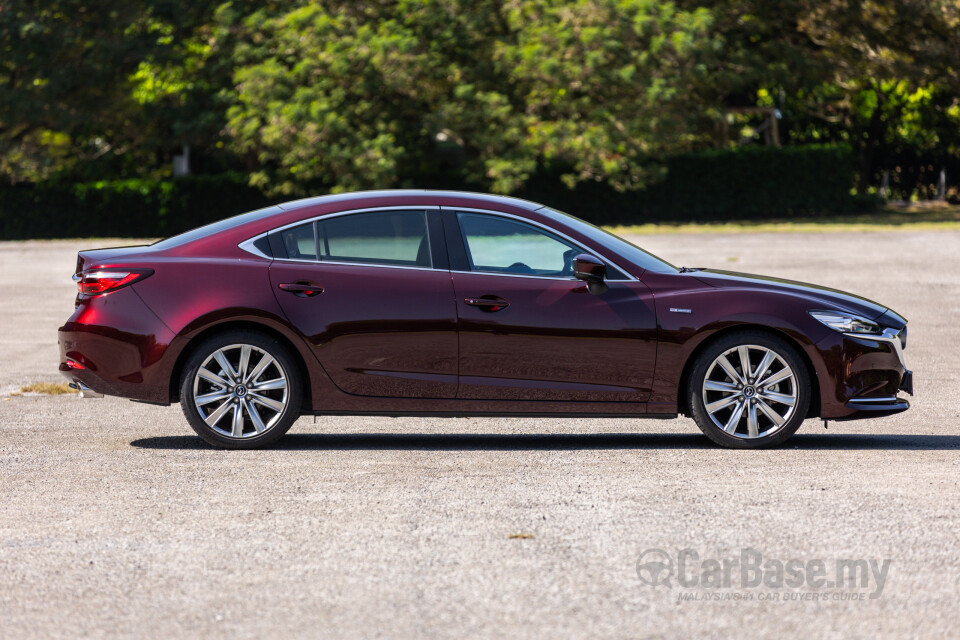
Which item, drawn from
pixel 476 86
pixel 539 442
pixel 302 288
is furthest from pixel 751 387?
pixel 476 86

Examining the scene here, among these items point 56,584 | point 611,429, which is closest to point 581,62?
point 611,429

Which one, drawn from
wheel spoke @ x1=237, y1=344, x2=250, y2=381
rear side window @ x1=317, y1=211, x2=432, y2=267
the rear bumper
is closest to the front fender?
rear side window @ x1=317, y1=211, x2=432, y2=267

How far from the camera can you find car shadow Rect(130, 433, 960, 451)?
7914 millimetres

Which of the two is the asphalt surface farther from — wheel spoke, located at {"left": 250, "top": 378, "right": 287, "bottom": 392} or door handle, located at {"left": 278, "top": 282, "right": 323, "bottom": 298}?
door handle, located at {"left": 278, "top": 282, "right": 323, "bottom": 298}

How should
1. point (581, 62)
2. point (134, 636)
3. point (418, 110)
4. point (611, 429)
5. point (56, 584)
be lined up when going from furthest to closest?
point (418, 110), point (581, 62), point (611, 429), point (56, 584), point (134, 636)

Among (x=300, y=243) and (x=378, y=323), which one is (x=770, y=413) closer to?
(x=378, y=323)

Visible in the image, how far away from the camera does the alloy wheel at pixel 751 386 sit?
25.0 feet

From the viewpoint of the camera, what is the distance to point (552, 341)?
7.64m

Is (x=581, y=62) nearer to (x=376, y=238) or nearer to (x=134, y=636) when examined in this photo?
(x=376, y=238)

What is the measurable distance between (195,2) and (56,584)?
35487mm

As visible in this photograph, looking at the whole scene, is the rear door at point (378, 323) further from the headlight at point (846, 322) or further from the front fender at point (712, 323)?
the headlight at point (846, 322)

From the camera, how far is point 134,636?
4.29 m

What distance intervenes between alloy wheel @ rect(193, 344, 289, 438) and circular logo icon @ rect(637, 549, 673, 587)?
3093mm

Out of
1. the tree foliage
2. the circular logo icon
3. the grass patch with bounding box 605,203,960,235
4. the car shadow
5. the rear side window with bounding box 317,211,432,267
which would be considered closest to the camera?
the circular logo icon
